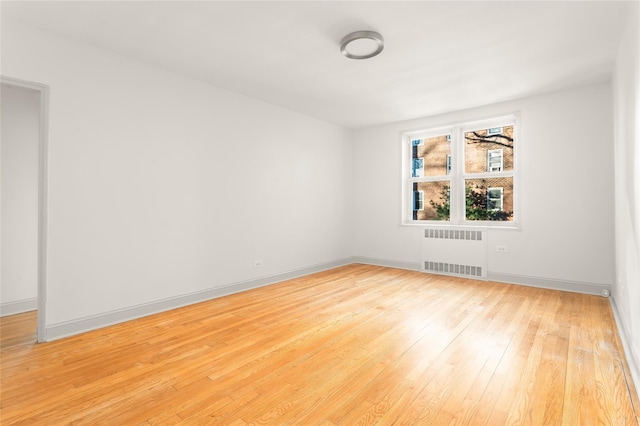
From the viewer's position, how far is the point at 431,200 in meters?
5.69

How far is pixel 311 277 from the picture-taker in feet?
17.0

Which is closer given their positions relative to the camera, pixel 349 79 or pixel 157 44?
pixel 157 44

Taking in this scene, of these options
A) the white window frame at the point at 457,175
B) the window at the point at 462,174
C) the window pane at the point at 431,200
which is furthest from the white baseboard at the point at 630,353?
the window pane at the point at 431,200

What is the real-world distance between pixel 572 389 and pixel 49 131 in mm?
4451

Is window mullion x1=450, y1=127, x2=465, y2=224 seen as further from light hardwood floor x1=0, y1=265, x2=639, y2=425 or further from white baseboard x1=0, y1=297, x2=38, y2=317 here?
white baseboard x1=0, y1=297, x2=38, y2=317

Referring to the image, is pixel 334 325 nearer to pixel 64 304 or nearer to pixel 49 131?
pixel 64 304

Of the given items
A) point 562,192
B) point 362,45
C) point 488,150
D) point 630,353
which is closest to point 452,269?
point 562,192

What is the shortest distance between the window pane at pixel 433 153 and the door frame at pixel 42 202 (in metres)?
5.28

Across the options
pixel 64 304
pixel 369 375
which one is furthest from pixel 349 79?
pixel 64 304

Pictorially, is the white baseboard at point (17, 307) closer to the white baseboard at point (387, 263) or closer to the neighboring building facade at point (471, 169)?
the white baseboard at point (387, 263)

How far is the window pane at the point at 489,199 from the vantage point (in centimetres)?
487

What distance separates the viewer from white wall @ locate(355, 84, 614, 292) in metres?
3.98

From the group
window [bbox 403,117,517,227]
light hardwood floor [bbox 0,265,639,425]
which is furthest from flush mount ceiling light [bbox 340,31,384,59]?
window [bbox 403,117,517,227]

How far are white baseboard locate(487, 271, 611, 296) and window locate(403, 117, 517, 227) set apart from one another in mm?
831
